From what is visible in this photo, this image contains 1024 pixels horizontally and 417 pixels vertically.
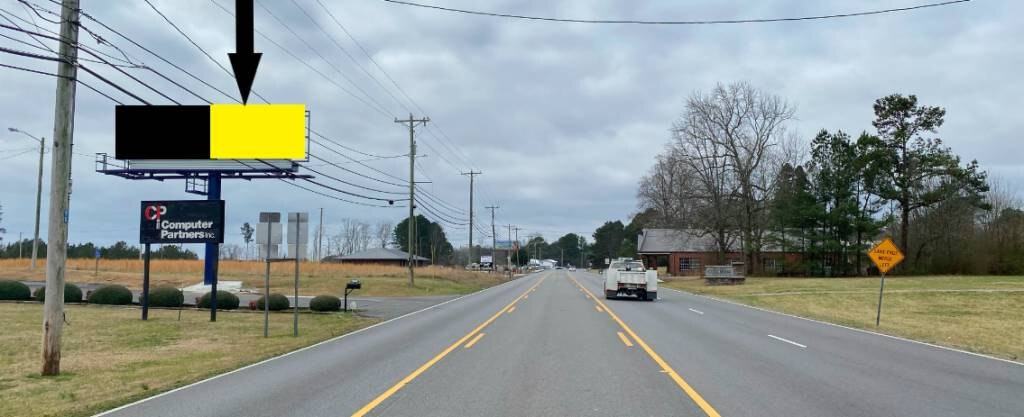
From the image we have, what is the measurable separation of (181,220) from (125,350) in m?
9.20

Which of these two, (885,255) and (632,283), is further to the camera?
(632,283)

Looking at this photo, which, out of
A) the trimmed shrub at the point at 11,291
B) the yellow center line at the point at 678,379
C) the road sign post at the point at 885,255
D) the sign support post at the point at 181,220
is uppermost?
the sign support post at the point at 181,220

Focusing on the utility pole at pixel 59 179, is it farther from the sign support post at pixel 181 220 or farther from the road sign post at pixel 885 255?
the road sign post at pixel 885 255

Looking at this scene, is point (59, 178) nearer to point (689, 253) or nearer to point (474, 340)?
point (474, 340)

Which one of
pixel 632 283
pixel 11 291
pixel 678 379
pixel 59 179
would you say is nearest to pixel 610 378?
pixel 678 379

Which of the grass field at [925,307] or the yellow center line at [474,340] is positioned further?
the grass field at [925,307]

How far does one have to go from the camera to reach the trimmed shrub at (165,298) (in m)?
27.1

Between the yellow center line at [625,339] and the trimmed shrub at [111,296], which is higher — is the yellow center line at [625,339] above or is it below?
below

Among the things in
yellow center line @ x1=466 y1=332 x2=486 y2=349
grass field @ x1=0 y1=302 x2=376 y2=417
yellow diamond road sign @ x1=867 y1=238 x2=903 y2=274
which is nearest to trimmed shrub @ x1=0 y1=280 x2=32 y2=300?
grass field @ x1=0 y1=302 x2=376 y2=417

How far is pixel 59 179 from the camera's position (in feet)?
40.9

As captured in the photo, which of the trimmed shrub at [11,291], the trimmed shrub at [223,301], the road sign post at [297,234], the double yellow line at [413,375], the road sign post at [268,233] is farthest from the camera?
the trimmed shrub at [11,291]

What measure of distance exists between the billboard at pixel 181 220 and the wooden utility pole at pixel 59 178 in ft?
38.8

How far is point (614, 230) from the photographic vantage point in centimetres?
18350

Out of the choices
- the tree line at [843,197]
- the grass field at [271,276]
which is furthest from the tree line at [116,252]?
the tree line at [843,197]
